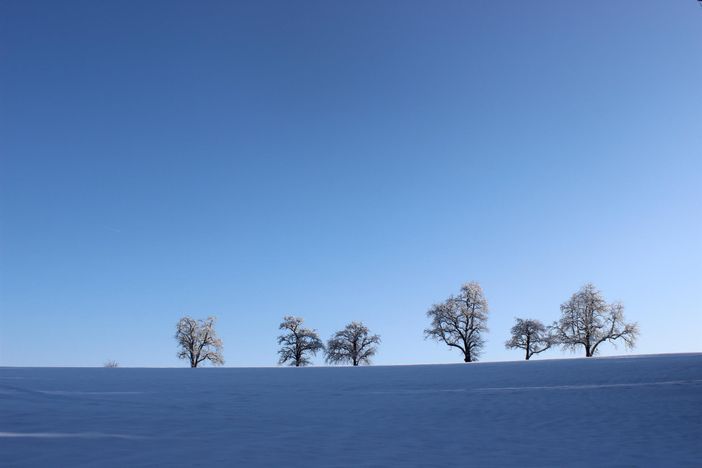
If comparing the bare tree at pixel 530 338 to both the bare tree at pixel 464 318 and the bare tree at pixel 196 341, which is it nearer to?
the bare tree at pixel 464 318

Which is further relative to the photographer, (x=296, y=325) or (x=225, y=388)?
(x=296, y=325)

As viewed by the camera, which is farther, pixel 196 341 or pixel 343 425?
pixel 196 341

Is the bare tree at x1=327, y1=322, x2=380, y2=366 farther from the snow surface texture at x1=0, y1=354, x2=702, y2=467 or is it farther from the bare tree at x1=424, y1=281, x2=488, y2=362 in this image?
the snow surface texture at x1=0, y1=354, x2=702, y2=467

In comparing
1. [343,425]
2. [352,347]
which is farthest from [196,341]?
[343,425]

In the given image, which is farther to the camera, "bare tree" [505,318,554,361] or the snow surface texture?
"bare tree" [505,318,554,361]

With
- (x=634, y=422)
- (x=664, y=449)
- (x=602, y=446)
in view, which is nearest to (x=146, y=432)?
(x=602, y=446)

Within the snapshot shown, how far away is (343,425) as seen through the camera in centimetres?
942

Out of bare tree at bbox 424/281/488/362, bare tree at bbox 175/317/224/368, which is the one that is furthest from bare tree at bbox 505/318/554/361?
bare tree at bbox 175/317/224/368

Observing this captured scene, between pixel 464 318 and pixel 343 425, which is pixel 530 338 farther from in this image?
pixel 343 425

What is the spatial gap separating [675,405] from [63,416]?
15277 mm

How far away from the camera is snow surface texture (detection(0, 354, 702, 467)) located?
6496 mm

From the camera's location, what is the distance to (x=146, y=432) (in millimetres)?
7516

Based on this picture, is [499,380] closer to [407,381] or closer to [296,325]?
[407,381]

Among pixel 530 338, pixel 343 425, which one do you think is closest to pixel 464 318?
pixel 530 338
